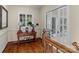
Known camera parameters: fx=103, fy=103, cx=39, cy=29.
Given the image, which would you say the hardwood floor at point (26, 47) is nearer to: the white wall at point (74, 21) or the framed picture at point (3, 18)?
the framed picture at point (3, 18)

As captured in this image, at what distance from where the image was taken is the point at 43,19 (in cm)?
181

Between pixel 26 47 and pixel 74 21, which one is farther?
pixel 74 21

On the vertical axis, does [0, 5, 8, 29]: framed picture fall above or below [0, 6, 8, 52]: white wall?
above

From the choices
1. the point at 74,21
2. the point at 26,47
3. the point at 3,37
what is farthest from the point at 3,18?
the point at 74,21

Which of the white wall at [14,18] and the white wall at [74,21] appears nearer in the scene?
the white wall at [14,18]

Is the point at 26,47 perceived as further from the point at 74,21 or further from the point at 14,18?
the point at 74,21

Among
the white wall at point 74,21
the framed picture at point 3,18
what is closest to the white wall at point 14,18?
the framed picture at point 3,18

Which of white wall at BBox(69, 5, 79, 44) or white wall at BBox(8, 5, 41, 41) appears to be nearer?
white wall at BBox(8, 5, 41, 41)

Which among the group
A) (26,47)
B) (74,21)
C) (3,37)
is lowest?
(26,47)

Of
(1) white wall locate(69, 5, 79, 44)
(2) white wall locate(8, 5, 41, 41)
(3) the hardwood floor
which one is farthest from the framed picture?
(1) white wall locate(69, 5, 79, 44)

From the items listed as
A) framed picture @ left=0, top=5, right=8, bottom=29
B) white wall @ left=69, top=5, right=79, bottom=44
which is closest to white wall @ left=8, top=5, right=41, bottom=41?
framed picture @ left=0, top=5, right=8, bottom=29

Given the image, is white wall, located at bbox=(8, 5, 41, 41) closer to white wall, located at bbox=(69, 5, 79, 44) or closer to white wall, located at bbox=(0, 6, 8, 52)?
white wall, located at bbox=(0, 6, 8, 52)

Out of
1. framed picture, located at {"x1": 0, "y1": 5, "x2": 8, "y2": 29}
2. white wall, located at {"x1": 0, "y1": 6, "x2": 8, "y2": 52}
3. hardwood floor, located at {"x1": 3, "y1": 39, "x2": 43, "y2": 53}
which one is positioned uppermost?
framed picture, located at {"x1": 0, "y1": 5, "x2": 8, "y2": 29}
